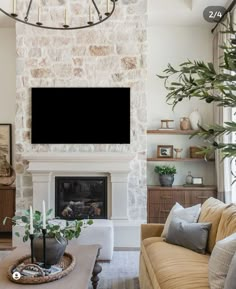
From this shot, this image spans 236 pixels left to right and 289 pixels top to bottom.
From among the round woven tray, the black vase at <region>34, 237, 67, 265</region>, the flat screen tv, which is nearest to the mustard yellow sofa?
the round woven tray

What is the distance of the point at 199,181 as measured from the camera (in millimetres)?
6148

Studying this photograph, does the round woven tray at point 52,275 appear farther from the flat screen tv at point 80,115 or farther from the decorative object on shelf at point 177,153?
the decorative object on shelf at point 177,153

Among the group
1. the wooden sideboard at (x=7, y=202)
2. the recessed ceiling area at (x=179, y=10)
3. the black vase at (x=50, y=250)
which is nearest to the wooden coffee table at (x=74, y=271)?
the black vase at (x=50, y=250)

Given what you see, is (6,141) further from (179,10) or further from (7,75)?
(179,10)

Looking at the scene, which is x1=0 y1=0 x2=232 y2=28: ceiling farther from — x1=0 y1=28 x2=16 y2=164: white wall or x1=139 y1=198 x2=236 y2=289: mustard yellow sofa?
x1=139 y1=198 x2=236 y2=289: mustard yellow sofa

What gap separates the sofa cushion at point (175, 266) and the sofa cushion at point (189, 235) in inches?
Result: 2.4

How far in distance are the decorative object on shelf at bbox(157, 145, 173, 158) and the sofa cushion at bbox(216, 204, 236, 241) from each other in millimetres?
2819

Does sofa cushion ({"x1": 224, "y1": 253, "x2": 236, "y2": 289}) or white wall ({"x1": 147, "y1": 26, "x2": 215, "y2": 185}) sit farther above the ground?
white wall ({"x1": 147, "y1": 26, "x2": 215, "y2": 185})

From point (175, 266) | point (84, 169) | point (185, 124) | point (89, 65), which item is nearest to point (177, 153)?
point (185, 124)

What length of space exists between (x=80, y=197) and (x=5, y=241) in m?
1.38

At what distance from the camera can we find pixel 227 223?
3242 millimetres

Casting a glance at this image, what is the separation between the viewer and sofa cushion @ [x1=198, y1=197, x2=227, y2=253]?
3.49m

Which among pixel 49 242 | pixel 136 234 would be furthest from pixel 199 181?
pixel 49 242

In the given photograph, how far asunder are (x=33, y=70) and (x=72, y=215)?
2.33 m
